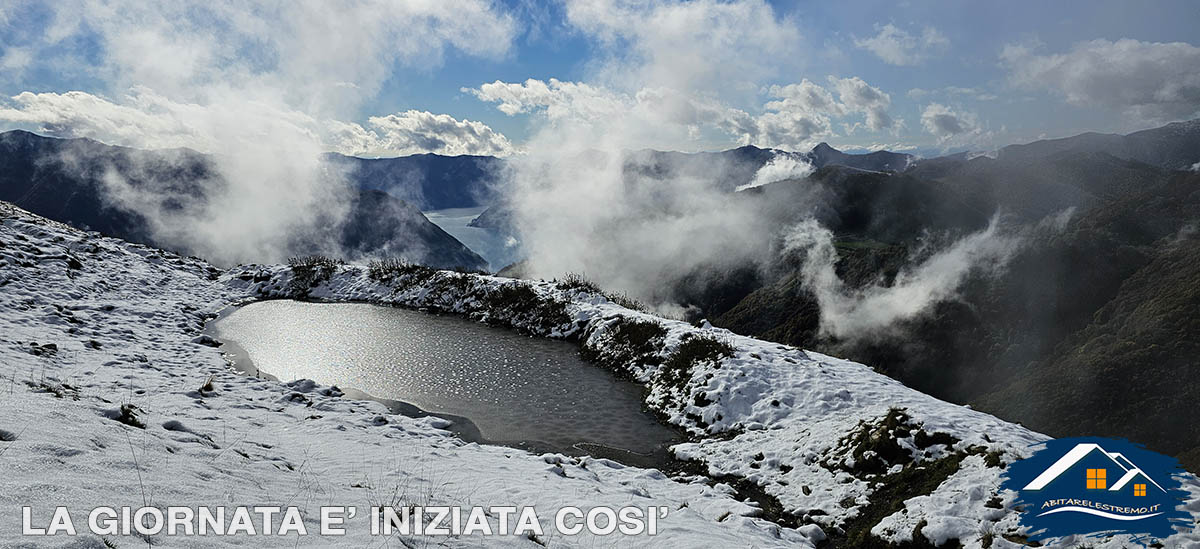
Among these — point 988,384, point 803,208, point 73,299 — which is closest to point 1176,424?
point 988,384

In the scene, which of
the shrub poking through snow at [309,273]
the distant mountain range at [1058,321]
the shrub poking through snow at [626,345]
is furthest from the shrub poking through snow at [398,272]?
the distant mountain range at [1058,321]

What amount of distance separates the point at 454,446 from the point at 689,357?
11.2 meters

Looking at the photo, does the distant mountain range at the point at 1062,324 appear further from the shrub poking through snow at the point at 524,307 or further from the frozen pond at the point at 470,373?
the shrub poking through snow at the point at 524,307

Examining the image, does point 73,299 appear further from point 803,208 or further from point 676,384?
point 803,208

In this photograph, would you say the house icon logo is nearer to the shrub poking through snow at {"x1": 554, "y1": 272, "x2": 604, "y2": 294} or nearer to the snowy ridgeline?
the snowy ridgeline

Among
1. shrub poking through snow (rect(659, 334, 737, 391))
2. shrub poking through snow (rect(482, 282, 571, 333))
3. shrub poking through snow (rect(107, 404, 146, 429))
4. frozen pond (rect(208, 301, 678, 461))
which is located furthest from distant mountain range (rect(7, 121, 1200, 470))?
shrub poking through snow (rect(107, 404, 146, 429))

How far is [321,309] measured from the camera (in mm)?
33656

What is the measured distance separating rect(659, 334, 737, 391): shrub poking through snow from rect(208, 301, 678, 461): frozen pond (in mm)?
1547

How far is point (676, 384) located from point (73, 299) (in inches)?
1193

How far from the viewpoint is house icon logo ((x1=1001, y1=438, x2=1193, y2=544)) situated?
7727mm

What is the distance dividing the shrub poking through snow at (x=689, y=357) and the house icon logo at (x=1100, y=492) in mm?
10812

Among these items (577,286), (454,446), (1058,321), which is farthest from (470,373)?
(1058,321)

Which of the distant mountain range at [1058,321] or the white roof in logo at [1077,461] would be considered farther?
the distant mountain range at [1058,321]

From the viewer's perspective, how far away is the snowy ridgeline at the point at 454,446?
6.43m
